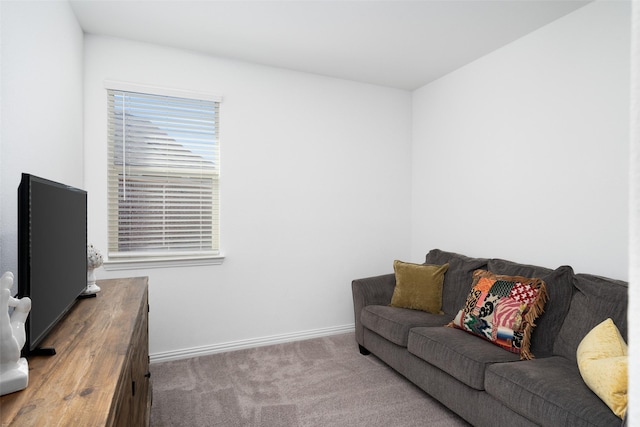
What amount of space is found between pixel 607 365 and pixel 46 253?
89.2 inches

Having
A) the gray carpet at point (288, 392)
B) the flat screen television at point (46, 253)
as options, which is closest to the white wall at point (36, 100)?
the flat screen television at point (46, 253)

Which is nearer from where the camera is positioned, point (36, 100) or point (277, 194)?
point (36, 100)

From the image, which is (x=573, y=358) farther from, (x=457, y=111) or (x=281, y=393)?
(x=457, y=111)

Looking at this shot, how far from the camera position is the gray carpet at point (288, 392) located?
2.32 metres

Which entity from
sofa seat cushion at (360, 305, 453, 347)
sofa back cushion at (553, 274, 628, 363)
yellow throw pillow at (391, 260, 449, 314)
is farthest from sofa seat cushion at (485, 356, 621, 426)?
yellow throw pillow at (391, 260, 449, 314)

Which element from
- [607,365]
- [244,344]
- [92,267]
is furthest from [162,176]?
[607,365]

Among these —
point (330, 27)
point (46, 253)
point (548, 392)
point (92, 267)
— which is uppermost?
point (330, 27)

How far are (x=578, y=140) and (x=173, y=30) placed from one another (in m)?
3.04

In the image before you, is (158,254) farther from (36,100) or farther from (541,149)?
(541,149)

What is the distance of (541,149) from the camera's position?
2.84 metres

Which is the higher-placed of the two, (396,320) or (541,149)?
(541,149)

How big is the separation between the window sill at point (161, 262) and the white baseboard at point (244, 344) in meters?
0.73

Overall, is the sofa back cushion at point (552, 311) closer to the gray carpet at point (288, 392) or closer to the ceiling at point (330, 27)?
the gray carpet at point (288, 392)

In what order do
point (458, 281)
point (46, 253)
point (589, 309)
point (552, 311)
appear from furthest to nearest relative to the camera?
point (458, 281) < point (552, 311) < point (589, 309) < point (46, 253)
